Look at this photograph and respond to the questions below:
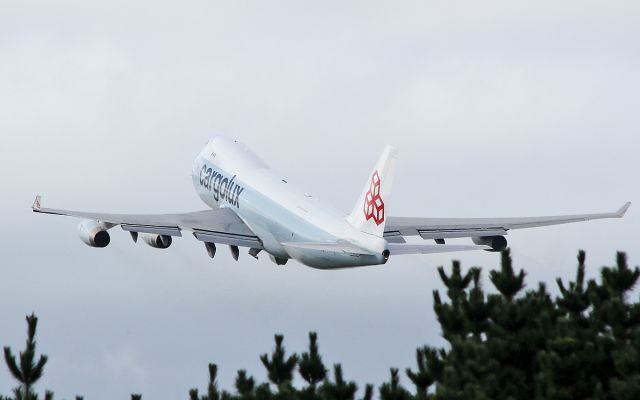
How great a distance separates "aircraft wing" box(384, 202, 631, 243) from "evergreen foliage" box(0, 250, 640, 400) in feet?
106

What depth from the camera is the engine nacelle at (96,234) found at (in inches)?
3524

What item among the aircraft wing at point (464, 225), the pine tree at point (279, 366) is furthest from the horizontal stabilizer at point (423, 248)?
the pine tree at point (279, 366)

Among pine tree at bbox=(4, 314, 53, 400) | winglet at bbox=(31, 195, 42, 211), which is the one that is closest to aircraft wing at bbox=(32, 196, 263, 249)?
winglet at bbox=(31, 195, 42, 211)

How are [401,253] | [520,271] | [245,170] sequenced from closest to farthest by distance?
[520,271], [401,253], [245,170]

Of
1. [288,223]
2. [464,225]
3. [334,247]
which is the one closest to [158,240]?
[288,223]

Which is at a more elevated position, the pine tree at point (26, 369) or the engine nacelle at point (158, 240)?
the engine nacelle at point (158, 240)

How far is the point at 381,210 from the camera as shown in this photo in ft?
260

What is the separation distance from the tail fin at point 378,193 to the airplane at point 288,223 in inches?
1.8

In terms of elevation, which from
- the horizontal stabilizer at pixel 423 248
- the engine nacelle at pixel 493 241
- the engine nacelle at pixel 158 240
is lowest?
the horizontal stabilizer at pixel 423 248

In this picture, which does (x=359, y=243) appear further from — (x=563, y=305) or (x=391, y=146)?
(x=563, y=305)

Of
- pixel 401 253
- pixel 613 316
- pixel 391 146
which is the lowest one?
pixel 613 316

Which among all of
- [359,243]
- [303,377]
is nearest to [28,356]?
[303,377]

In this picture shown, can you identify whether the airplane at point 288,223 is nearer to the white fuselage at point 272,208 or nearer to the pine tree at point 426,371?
the white fuselage at point 272,208

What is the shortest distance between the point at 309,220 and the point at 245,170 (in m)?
11.3
